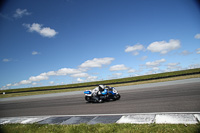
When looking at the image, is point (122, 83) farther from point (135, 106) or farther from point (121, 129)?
point (121, 129)

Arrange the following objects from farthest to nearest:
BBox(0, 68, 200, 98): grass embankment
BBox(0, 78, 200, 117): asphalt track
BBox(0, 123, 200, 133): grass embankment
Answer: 1. BBox(0, 68, 200, 98): grass embankment
2. BBox(0, 78, 200, 117): asphalt track
3. BBox(0, 123, 200, 133): grass embankment

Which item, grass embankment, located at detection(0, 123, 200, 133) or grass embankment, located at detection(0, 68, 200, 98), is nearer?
grass embankment, located at detection(0, 123, 200, 133)

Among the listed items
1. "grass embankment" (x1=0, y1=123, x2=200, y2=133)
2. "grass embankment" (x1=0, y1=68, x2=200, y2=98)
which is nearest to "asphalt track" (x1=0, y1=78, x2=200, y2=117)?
"grass embankment" (x1=0, y1=123, x2=200, y2=133)

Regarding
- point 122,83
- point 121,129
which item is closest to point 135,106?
point 121,129

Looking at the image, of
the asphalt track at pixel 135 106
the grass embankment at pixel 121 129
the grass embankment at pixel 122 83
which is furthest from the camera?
the grass embankment at pixel 122 83

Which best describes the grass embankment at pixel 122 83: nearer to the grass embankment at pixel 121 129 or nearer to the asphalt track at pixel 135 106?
the asphalt track at pixel 135 106

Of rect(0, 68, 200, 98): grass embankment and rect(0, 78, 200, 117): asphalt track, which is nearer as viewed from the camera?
rect(0, 78, 200, 117): asphalt track

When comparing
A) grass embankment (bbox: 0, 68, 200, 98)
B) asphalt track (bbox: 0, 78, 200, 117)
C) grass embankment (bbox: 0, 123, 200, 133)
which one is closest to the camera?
grass embankment (bbox: 0, 123, 200, 133)

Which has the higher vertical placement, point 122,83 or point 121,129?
point 121,129

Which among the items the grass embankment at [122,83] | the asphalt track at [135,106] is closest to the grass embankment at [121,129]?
the asphalt track at [135,106]

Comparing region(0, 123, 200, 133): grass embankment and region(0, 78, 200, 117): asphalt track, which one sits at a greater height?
region(0, 123, 200, 133): grass embankment

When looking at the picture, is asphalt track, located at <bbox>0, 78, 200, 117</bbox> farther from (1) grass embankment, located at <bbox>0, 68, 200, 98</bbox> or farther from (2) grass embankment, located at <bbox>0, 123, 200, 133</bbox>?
(1) grass embankment, located at <bbox>0, 68, 200, 98</bbox>

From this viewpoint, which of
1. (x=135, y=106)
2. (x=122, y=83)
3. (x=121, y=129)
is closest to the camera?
(x=121, y=129)

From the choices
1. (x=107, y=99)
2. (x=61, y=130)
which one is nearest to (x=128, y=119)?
(x=61, y=130)
